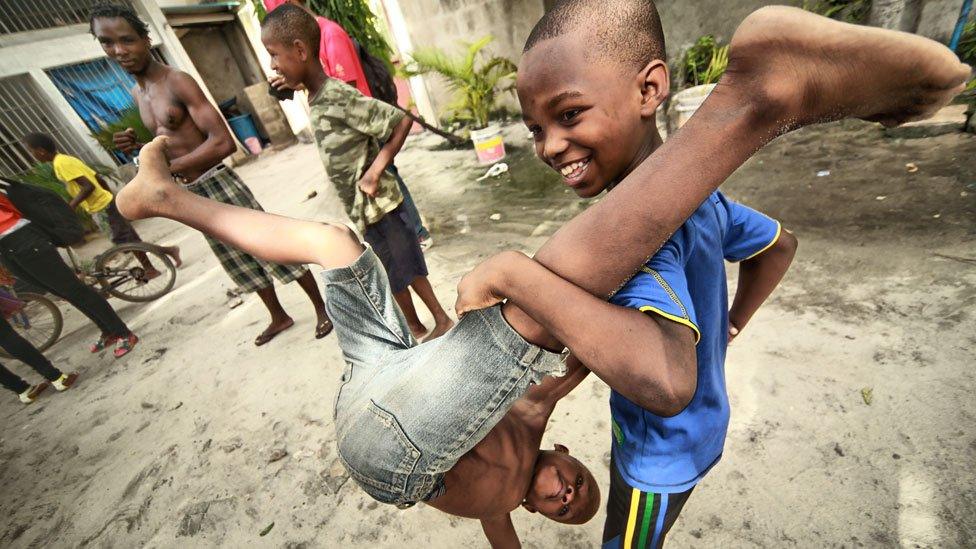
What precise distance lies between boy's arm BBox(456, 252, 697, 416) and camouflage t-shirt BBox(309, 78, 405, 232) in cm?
202

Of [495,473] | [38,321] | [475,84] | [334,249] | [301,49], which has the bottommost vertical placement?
[38,321]

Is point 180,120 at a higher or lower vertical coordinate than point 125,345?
higher

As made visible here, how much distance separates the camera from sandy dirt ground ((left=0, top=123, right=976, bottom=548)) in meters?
1.58

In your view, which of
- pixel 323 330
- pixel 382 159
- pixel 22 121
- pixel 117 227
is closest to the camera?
pixel 382 159

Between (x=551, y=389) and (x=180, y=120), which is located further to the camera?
(x=180, y=120)

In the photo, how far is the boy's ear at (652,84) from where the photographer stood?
88 centimetres

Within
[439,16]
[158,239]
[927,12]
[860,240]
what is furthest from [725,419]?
[158,239]

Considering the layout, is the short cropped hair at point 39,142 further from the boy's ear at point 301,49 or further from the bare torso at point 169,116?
the boy's ear at point 301,49

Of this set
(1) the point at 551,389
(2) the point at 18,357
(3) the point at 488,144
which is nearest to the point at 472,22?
(3) the point at 488,144

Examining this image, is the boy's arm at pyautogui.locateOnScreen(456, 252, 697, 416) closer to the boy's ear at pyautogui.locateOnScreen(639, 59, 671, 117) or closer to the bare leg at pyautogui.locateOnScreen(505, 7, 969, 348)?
the bare leg at pyautogui.locateOnScreen(505, 7, 969, 348)

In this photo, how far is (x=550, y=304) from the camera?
70 cm

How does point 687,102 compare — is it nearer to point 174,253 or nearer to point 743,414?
point 743,414

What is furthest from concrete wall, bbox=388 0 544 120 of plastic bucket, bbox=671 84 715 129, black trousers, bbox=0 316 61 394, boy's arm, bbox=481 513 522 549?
boy's arm, bbox=481 513 522 549

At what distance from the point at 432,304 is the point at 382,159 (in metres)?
1.04
